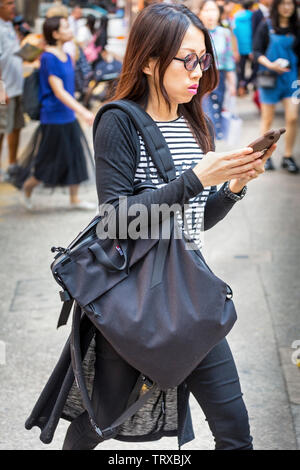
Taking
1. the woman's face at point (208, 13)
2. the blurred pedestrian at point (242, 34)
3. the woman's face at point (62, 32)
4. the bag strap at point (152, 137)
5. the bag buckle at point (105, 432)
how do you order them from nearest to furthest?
the bag strap at point (152, 137) < the bag buckle at point (105, 432) < the woman's face at point (62, 32) < the woman's face at point (208, 13) < the blurred pedestrian at point (242, 34)

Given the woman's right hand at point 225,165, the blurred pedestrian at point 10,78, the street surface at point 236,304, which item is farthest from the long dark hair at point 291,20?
the woman's right hand at point 225,165

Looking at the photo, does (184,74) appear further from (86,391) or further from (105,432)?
(105,432)

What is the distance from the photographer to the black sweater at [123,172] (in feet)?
7.70

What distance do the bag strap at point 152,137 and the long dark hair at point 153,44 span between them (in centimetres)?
12

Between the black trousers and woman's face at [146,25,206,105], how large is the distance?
2.65 ft

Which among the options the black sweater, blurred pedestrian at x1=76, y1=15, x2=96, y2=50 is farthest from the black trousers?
blurred pedestrian at x1=76, y1=15, x2=96, y2=50

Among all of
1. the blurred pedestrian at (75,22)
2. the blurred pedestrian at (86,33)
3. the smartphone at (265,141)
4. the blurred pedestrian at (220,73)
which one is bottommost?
the blurred pedestrian at (86,33)

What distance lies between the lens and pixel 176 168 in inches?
98.6

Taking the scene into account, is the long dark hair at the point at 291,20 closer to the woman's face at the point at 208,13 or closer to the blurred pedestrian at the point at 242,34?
the woman's face at the point at 208,13

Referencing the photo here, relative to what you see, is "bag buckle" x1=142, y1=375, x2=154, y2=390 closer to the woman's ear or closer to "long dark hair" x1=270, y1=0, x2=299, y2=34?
the woman's ear

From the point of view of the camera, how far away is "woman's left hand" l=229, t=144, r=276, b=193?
2.39 m

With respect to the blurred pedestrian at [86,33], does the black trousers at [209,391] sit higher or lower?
higher
